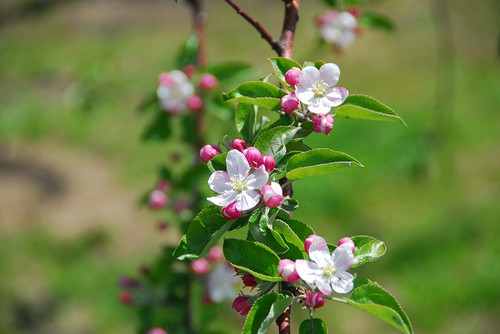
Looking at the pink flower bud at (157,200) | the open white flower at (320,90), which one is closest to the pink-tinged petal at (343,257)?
the open white flower at (320,90)

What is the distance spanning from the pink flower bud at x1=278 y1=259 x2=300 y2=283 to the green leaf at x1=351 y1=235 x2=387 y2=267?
0.12 m

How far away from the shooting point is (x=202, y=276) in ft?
6.03

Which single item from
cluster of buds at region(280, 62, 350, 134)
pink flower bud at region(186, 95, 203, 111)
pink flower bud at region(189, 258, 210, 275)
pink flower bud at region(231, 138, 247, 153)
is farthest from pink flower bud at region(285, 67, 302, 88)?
pink flower bud at region(186, 95, 203, 111)

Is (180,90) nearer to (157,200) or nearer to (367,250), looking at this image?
(157,200)

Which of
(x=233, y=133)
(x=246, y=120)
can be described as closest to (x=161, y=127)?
(x=233, y=133)

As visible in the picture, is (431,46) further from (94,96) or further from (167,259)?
(167,259)

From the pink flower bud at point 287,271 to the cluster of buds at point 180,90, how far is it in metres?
1.05

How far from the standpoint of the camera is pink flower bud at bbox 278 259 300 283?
3.22 ft

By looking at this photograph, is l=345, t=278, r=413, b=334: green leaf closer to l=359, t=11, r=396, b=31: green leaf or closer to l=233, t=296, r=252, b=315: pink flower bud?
l=233, t=296, r=252, b=315: pink flower bud

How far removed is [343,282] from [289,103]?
0.31 m

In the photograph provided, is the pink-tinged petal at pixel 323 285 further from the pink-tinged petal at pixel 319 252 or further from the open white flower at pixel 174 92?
the open white flower at pixel 174 92

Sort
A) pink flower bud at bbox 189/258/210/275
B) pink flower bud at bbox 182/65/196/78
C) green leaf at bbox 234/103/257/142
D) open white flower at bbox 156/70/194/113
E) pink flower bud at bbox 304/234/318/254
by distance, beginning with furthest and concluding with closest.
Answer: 1. pink flower bud at bbox 182/65/196/78
2. open white flower at bbox 156/70/194/113
3. pink flower bud at bbox 189/258/210/275
4. green leaf at bbox 234/103/257/142
5. pink flower bud at bbox 304/234/318/254

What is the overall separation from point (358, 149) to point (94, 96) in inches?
91.8

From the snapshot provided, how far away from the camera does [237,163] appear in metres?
1.05
